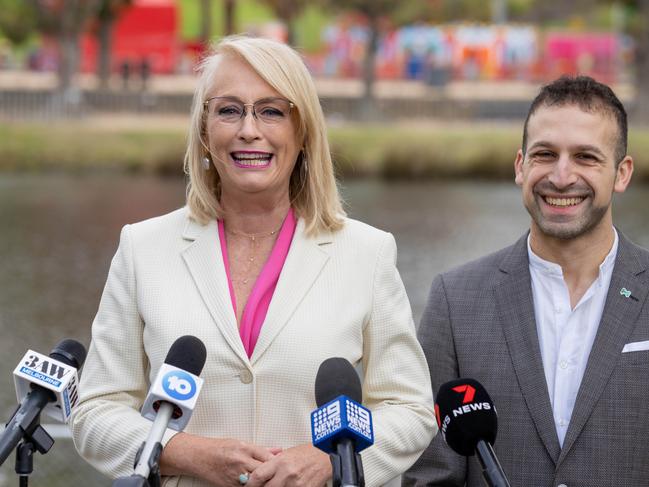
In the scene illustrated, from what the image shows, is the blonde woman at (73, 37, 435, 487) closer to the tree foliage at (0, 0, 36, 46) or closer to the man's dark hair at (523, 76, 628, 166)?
the man's dark hair at (523, 76, 628, 166)

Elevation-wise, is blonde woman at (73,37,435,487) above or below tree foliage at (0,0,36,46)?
above

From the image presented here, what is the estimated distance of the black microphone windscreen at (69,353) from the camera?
137 inches

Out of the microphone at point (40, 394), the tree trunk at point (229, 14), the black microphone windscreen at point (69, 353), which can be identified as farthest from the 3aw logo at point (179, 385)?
the tree trunk at point (229, 14)

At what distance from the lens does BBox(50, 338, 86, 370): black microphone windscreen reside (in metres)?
3.47

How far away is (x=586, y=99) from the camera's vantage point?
13.3ft

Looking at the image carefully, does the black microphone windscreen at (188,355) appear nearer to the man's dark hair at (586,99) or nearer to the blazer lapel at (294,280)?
the blazer lapel at (294,280)

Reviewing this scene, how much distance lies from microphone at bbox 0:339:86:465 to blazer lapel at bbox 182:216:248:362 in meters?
0.46

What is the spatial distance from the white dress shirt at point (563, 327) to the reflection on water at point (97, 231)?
5.34m

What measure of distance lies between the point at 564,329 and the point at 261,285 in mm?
866

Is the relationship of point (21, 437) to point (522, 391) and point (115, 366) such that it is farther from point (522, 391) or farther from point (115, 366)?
point (522, 391)

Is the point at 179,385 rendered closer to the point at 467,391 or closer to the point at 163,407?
the point at 163,407

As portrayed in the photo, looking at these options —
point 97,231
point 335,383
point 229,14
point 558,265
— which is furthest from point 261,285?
point 229,14

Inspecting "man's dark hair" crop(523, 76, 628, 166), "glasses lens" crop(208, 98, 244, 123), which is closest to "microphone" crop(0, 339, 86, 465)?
"glasses lens" crop(208, 98, 244, 123)

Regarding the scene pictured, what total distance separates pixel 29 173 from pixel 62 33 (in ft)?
28.6
